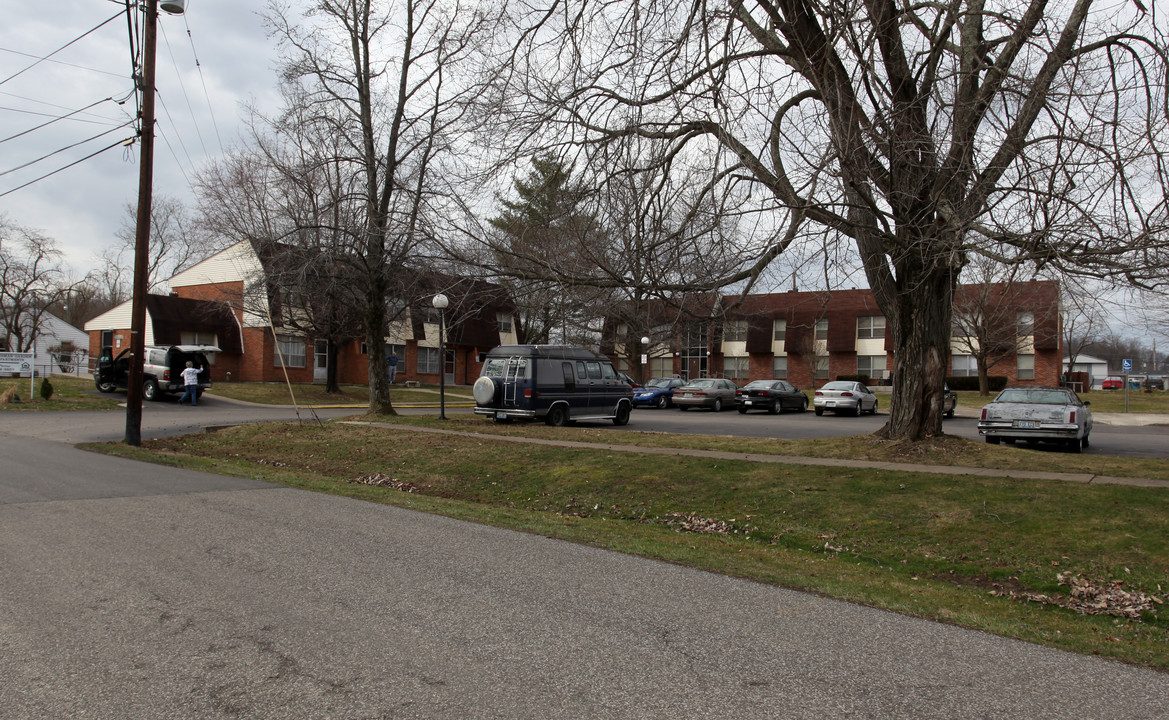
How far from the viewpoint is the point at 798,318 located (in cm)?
4884

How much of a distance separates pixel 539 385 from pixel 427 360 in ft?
111

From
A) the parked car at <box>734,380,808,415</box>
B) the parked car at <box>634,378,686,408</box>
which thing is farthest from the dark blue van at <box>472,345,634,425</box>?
the parked car at <box>634,378,686,408</box>

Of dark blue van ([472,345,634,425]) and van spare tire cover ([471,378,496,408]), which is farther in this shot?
van spare tire cover ([471,378,496,408])

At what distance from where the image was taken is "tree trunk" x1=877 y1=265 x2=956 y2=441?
12156 millimetres

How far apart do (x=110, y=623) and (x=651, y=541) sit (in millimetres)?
5006

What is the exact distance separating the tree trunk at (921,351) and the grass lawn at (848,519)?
1.77ft

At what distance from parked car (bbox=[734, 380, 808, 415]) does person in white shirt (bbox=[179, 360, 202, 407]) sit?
21.5 m

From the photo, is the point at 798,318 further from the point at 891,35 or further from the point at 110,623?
the point at 110,623

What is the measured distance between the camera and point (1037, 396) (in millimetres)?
17375

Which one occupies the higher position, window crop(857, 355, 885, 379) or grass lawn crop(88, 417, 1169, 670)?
window crop(857, 355, 885, 379)

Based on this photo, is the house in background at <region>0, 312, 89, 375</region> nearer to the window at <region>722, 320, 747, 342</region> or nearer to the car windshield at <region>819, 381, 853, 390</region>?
the window at <region>722, 320, 747, 342</region>

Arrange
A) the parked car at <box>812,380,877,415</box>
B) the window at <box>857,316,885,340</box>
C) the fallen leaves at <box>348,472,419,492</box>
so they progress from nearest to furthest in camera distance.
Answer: the fallen leaves at <box>348,472,419,492</box>
the parked car at <box>812,380,877,415</box>
the window at <box>857,316,885,340</box>

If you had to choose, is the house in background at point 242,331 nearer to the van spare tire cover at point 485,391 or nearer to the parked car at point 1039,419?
the van spare tire cover at point 485,391

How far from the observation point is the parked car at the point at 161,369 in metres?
28.8
